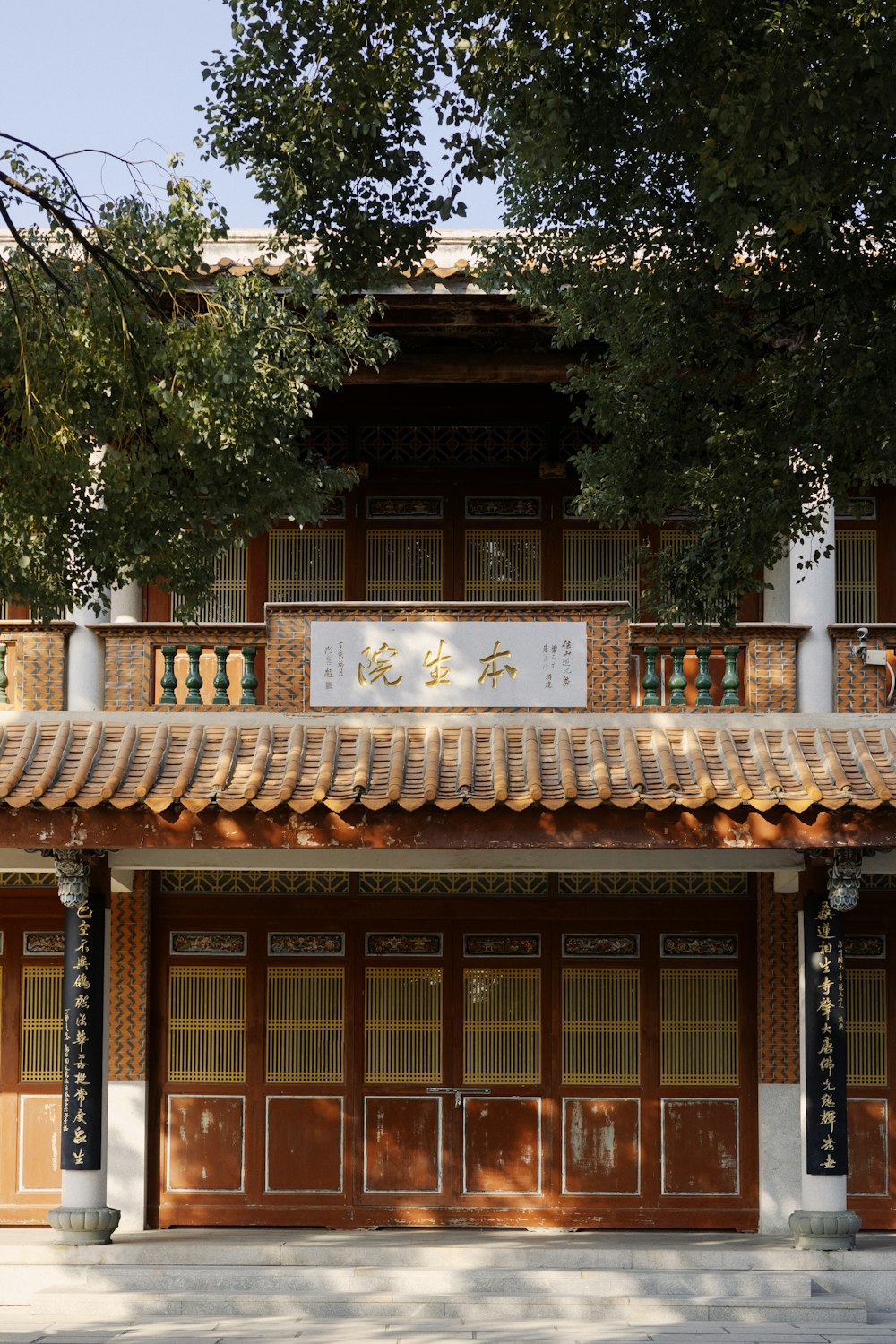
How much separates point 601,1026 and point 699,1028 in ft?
2.19

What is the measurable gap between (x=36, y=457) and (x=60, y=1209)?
510cm

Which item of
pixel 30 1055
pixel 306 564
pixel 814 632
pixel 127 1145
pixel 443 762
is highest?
pixel 306 564

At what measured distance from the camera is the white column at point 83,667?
34.7 ft

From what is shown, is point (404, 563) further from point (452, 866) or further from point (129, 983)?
point (129, 983)

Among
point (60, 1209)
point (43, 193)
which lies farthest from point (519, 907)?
point (43, 193)

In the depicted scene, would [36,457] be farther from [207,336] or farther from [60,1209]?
[60,1209]

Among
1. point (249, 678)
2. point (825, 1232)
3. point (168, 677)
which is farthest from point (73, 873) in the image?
point (825, 1232)

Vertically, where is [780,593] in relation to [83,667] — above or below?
above

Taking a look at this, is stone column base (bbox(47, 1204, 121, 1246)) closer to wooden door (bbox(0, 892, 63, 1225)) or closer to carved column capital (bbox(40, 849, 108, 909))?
wooden door (bbox(0, 892, 63, 1225))

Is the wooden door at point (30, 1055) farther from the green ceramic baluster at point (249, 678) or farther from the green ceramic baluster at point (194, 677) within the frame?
the green ceramic baluster at point (249, 678)

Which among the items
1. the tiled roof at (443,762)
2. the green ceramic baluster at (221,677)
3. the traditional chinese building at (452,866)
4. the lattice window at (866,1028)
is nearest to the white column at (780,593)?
the traditional chinese building at (452,866)

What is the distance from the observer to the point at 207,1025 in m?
11.4

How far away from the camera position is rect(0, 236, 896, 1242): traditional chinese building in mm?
9641

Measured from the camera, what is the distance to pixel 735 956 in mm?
11359
